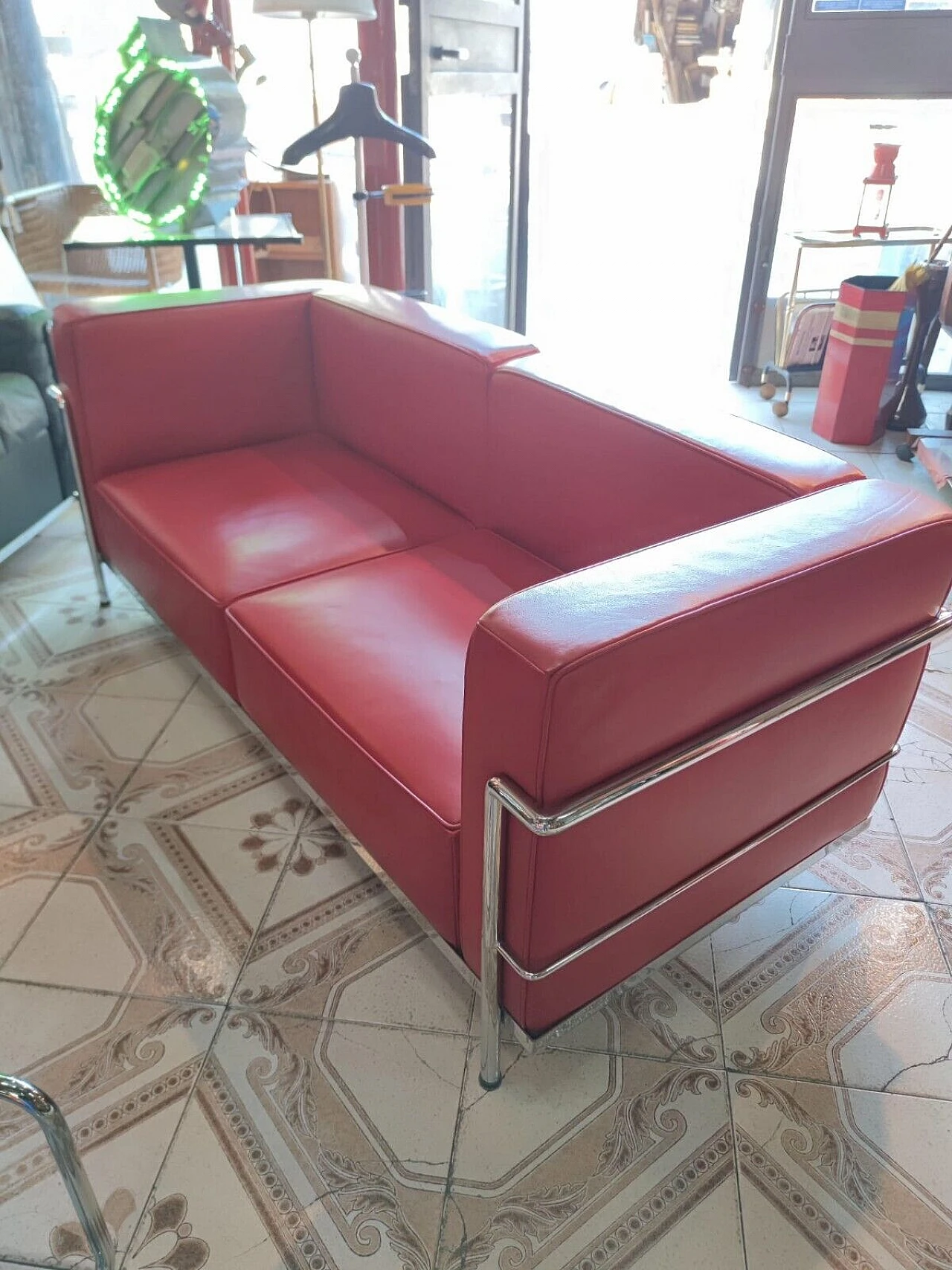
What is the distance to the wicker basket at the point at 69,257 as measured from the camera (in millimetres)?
3576

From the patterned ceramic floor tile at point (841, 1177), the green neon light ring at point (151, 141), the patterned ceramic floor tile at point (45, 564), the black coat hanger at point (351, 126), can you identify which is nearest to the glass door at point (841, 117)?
the black coat hanger at point (351, 126)

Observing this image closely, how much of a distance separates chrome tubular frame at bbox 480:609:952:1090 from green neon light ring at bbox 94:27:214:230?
2020 millimetres

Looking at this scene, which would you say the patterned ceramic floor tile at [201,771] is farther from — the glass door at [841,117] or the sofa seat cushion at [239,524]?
the glass door at [841,117]

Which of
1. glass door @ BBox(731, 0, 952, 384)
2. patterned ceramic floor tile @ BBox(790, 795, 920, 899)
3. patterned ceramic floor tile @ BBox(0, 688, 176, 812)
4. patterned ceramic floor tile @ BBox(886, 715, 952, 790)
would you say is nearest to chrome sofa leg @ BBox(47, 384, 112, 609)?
patterned ceramic floor tile @ BBox(0, 688, 176, 812)

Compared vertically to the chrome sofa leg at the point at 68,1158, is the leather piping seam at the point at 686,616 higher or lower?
higher

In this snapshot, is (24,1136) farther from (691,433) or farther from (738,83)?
(738,83)

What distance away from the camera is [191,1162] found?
4.02 feet

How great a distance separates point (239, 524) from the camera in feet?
6.32

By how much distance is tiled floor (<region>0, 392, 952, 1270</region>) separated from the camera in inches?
45.6

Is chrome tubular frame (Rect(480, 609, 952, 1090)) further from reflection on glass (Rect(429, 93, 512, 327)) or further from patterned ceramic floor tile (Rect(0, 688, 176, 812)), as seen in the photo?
reflection on glass (Rect(429, 93, 512, 327))

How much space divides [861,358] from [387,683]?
2723 millimetres

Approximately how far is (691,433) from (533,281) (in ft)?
13.9

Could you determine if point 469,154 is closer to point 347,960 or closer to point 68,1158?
point 347,960

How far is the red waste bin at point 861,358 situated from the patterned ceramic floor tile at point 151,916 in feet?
9.26
